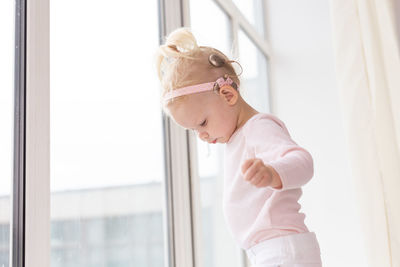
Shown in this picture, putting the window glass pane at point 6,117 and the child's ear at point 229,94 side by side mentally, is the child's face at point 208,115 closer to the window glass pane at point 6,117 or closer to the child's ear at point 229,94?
the child's ear at point 229,94

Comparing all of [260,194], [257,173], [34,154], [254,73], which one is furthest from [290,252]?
[254,73]

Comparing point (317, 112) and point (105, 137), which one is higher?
point (317, 112)

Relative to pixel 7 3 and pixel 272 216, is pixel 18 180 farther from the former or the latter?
pixel 272 216

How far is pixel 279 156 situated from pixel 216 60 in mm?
230

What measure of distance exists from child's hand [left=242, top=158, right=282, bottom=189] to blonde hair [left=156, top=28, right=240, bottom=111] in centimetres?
25

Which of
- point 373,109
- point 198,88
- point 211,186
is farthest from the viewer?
point 211,186

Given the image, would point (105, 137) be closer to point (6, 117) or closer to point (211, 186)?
point (6, 117)

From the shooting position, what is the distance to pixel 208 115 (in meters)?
0.91

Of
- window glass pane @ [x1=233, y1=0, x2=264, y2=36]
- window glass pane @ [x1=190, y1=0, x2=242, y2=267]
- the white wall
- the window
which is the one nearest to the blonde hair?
the window

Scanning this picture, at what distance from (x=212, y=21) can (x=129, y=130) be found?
2.73ft

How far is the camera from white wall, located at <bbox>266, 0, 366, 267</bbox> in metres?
2.46

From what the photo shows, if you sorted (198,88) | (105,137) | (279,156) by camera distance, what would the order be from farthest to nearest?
1. (105,137)
2. (198,88)
3. (279,156)

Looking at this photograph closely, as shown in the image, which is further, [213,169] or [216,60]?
[213,169]

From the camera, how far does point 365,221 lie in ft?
4.85
